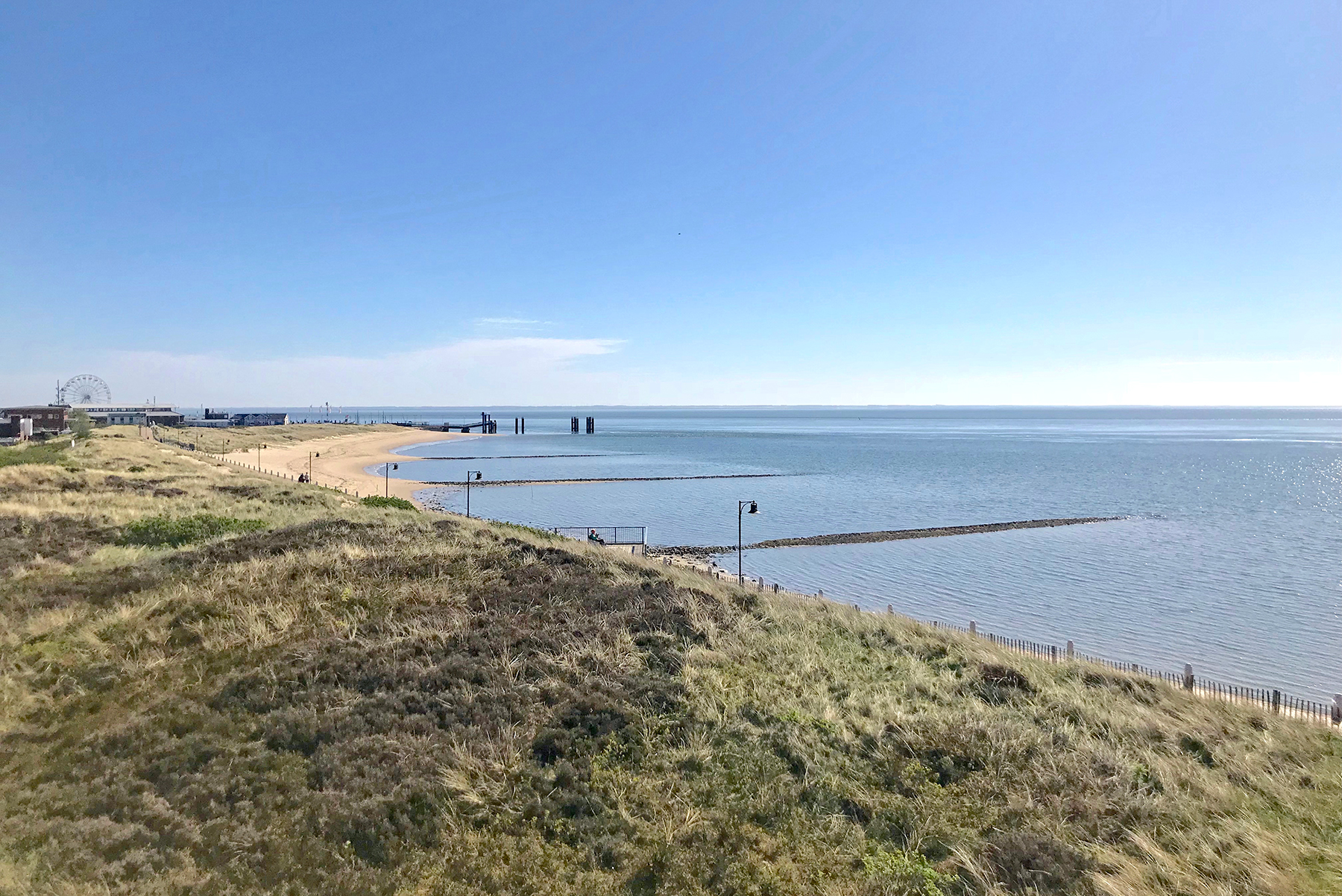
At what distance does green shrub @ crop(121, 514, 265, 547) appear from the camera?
2486 cm

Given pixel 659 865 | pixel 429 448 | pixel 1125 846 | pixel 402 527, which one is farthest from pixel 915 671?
pixel 429 448

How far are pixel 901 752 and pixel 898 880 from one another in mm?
3482

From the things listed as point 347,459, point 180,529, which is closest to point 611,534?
point 180,529

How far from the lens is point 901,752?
11.8 metres

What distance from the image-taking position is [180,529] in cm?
2600

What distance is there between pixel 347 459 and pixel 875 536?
276 feet

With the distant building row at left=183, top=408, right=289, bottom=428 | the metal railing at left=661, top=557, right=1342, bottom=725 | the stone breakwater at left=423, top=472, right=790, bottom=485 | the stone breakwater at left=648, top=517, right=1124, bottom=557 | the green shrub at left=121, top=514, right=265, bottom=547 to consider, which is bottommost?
the stone breakwater at left=648, top=517, right=1124, bottom=557

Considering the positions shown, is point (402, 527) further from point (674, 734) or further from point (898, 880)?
point (898, 880)

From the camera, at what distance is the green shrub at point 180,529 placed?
24859 mm

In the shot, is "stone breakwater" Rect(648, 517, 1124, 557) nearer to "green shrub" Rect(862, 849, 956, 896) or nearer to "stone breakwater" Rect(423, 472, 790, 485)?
"green shrub" Rect(862, 849, 956, 896)

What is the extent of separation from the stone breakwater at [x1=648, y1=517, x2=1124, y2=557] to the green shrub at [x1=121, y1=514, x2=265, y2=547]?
2187cm

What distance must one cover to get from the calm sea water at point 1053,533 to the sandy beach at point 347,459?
6.28 metres

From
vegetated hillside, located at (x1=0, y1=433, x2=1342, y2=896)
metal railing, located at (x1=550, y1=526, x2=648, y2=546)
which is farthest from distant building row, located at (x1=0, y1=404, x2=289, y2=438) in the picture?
vegetated hillside, located at (x1=0, y1=433, x2=1342, y2=896)

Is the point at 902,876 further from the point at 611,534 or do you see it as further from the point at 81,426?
the point at 81,426
